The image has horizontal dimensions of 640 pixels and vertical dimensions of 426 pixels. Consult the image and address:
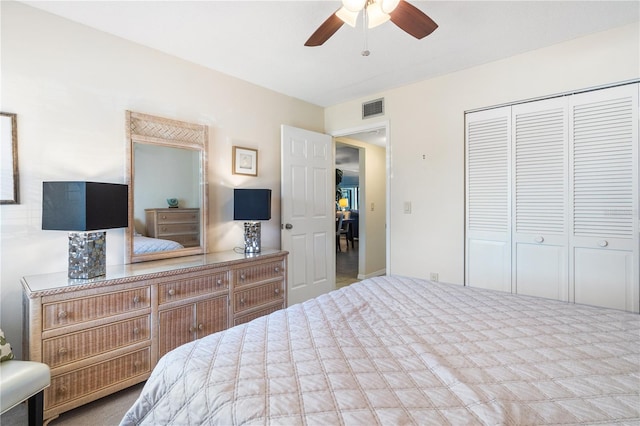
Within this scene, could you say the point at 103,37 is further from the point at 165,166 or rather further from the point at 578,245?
→ the point at 578,245

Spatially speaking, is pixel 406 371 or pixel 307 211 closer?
pixel 406 371

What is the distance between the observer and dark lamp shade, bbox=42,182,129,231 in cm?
182

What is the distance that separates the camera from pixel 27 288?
5.55 feet

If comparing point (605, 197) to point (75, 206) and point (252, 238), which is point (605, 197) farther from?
point (75, 206)

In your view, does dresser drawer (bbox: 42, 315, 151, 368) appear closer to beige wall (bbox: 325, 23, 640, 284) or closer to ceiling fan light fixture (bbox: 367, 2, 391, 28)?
ceiling fan light fixture (bbox: 367, 2, 391, 28)

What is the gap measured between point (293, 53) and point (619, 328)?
2.74 m

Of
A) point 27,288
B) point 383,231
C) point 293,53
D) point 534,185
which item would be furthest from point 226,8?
point 383,231

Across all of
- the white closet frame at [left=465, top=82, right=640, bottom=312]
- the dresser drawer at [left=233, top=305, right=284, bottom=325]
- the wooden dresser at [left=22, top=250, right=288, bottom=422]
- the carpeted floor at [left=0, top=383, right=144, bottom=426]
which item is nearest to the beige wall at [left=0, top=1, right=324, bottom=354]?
the wooden dresser at [left=22, top=250, right=288, bottom=422]

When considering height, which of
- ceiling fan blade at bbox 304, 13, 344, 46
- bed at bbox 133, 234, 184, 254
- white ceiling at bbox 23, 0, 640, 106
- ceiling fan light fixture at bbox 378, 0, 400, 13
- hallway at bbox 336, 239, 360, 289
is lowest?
hallway at bbox 336, 239, 360, 289

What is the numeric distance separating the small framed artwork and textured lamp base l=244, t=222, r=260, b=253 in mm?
633

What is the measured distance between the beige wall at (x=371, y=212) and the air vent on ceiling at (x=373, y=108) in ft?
3.54

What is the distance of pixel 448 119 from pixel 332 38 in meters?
1.48

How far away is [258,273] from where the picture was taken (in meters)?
2.74

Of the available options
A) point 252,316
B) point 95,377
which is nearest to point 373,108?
point 252,316
